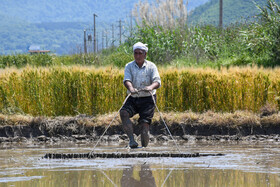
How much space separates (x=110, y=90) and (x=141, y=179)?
8371 millimetres

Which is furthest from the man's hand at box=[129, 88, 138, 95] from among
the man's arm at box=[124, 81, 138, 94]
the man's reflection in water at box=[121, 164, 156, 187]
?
the man's reflection in water at box=[121, 164, 156, 187]

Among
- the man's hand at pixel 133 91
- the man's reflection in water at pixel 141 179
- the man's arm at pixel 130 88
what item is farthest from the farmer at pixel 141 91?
the man's reflection in water at pixel 141 179

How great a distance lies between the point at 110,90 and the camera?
1517 centimetres

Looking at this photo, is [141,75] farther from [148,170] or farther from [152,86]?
[148,170]

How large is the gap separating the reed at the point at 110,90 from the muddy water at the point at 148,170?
4.67 meters

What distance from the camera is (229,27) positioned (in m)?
25.7

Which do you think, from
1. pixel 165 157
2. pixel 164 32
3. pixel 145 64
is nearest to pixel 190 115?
pixel 145 64

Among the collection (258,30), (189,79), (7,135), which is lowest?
(7,135)

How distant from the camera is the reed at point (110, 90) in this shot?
587 inches

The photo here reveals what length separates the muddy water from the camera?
6680mm

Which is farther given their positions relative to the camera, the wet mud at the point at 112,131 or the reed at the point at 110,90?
the reed at the point at 110,90

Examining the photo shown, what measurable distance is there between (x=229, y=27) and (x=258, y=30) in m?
4.47

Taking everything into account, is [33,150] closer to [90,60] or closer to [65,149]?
[65,149]

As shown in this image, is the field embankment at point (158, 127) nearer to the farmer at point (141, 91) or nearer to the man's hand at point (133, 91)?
the farmer at point (141, 91)
